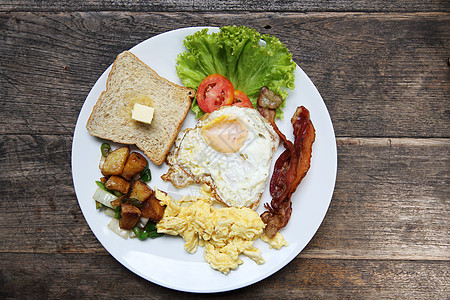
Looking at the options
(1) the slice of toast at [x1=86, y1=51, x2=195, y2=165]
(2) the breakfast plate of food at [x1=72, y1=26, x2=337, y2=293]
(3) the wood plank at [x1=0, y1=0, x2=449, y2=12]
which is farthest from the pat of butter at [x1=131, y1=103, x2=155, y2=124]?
(3) the wood plank at [x1=0, y1=0, x2=449, y2=12]

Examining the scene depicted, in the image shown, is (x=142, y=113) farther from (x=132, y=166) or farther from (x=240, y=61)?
(x=240, y=61)

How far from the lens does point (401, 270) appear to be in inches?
148

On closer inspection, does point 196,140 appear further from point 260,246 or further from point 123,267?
point 123,267

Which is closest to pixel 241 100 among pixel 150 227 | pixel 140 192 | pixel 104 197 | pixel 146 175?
pixel 146 175

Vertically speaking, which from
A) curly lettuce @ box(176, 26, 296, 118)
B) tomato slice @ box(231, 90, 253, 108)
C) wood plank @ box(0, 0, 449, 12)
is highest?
wood plank @ box(0, 0, 449, 12)

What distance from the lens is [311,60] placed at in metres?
3.80

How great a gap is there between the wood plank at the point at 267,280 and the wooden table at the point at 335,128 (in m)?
0.01

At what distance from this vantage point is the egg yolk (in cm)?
335

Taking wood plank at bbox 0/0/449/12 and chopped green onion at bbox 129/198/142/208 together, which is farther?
wood plank at bbox 0/0/449/12

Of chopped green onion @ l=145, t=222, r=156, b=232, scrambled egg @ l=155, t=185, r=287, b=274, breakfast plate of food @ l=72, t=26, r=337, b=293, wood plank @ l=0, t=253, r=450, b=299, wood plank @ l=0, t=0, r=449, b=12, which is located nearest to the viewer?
scrambled egg @ l=155, t=185, r=287, b=274

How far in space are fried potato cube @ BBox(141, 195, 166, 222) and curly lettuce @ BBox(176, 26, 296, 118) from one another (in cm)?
101

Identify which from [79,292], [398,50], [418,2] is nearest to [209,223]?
[79,292]

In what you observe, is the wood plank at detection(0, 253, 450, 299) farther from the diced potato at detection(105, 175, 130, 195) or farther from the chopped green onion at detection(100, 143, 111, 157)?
the chopped green onion at detection(100, 143, 111, 157)

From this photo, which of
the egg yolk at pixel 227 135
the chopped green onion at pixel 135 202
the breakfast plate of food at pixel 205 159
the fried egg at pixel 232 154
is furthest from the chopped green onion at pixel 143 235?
the egg yolk at pixel 227 135
